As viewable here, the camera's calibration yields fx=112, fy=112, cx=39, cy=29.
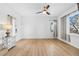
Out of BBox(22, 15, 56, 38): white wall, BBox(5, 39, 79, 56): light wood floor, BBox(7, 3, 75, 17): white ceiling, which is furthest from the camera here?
BBox(22, 15, 56, 38): white wall

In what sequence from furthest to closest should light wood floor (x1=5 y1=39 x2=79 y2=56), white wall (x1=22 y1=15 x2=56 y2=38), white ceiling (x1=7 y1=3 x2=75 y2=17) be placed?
white wall (x1=22 y1=15 x2=56 y2=38)
white ceiling (x1=7 y1=3 x2=75 y2=17)
light wood floor (x1=5 y1=39 x2=79 y2=56)

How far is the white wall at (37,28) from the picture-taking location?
11.3m

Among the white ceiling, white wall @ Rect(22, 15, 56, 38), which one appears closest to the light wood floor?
the white ceiling

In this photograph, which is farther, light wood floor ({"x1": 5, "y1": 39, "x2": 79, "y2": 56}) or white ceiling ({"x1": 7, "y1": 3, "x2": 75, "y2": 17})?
white ceiling ({"x1": 7, "y1": 3, "x2": 75, "y2": 17})

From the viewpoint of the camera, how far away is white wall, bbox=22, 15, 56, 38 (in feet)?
37.1

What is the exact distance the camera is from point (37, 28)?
1146cm

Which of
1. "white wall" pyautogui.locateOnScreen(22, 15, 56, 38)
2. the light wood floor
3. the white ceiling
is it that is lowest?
the light wood floor

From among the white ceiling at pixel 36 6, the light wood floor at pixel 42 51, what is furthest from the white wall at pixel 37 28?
the light wood floor at pixel 42 51

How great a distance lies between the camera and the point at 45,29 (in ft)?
37.5

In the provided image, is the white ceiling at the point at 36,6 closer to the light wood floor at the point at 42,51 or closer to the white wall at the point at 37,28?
the light wood floor at the point at 42,51

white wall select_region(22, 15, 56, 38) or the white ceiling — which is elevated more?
the white ceiling

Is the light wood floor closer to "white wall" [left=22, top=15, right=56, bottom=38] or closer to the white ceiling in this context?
the white ceiling

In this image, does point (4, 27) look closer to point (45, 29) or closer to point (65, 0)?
point (65, 0)

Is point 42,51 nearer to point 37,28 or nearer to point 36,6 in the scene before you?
point 36,6
